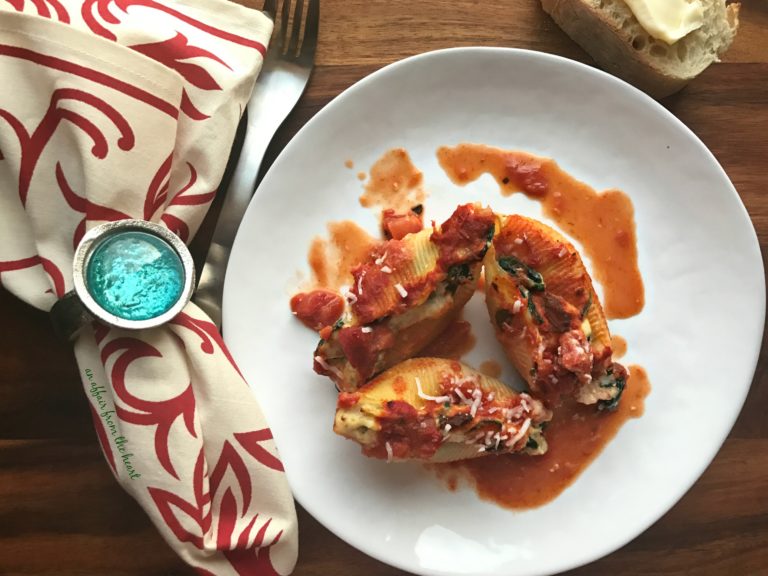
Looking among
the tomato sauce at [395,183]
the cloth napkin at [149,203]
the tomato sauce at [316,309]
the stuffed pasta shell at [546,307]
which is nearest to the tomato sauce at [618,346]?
the stuffed pasta shell at [546,307]

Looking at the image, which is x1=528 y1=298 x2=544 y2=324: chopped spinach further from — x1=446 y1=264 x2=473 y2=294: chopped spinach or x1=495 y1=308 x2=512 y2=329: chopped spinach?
x1=446 y1=264 x2=473 y2=294: chopped spinach

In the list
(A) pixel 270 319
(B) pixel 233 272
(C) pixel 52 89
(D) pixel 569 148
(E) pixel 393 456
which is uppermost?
(C) pixel 52 89

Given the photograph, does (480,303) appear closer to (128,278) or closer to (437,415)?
(437,415)

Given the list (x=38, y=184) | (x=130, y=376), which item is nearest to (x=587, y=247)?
(x=130, y=376)

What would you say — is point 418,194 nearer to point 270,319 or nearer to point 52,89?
point 270,319

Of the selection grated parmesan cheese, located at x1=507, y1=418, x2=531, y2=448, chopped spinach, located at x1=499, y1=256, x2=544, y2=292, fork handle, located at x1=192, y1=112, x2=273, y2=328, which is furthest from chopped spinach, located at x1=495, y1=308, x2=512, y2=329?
fork handle, located at x1=192, y1=112, x2=273, y2=328

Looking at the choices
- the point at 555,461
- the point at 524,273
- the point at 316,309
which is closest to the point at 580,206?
the point at 524,273
